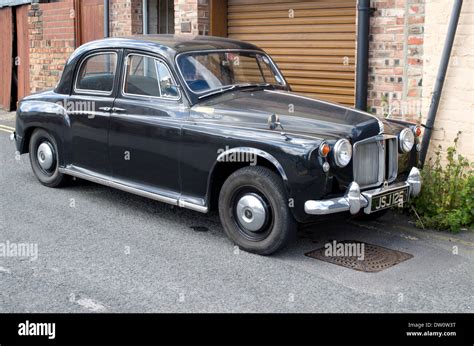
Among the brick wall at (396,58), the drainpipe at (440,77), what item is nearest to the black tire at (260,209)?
the drainpipe at (440,77)

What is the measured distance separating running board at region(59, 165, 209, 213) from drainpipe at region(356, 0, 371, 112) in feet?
10.4

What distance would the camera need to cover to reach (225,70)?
6793 mm

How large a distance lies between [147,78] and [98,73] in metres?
0.90

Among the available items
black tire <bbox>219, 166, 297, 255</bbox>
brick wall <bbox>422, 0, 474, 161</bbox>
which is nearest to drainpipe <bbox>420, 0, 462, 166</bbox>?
brick wall <bbox>422, 0, 474, 161</bbox>

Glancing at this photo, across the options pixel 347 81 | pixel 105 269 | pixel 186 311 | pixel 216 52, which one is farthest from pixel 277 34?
pixel 186 311

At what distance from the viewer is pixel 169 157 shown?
6371mm

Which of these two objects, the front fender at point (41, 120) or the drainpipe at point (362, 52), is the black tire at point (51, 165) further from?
the drainpipe at point (362, 52)

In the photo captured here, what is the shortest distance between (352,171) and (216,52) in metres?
2.11

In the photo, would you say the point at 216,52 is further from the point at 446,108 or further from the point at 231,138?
the point at 446,108

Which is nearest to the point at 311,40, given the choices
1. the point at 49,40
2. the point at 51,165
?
the point at 51,165

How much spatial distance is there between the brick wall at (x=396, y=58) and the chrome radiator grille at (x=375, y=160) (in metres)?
2.05

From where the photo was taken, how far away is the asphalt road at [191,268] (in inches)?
186

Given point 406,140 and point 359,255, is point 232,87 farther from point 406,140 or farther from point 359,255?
point 359,255

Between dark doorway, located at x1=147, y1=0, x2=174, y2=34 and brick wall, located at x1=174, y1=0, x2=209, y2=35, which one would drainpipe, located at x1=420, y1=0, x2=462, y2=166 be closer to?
brick wall, located at x1=174, y1=0, x2=209, y2=35
